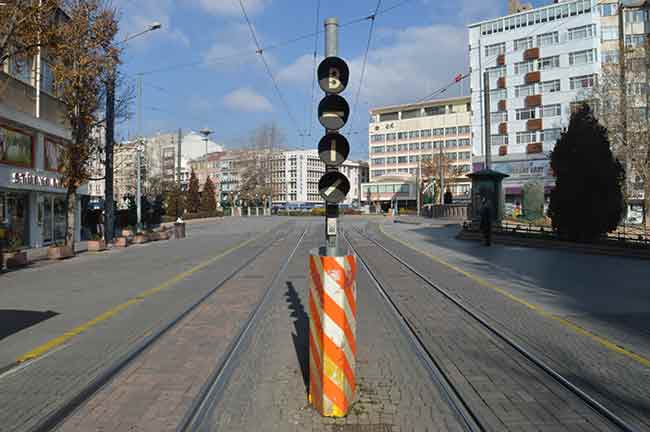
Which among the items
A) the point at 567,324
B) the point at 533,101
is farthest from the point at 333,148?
the point at 533,101

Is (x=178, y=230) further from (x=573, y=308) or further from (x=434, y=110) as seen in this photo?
(x=434, y=110)

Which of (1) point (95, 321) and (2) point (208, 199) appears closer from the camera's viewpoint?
(1) point (95, 321)

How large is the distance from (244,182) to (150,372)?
266 feet

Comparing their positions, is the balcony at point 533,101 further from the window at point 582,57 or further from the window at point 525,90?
the window at point 582,57

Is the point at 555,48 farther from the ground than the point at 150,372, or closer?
farther from the ground

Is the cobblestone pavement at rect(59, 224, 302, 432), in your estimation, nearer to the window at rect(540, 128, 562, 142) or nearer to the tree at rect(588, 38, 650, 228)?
the tree at rect(588, 38, 650, 228)

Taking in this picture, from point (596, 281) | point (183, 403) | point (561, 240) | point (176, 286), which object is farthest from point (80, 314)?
point (561, 240)

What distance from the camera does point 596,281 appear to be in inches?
431

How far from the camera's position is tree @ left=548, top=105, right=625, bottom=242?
1742 cm

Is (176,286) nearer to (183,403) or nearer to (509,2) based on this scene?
(183,403)

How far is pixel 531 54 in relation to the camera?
57.0m

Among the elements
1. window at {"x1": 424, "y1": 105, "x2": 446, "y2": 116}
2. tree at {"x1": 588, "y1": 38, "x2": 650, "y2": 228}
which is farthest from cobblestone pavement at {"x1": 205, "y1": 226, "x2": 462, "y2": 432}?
window at {"x1": 424, "y1": 105, "x2": 446, "y2": 116}

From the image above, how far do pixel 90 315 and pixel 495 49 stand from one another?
60.4 m

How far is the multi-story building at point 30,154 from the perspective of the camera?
784 inches
